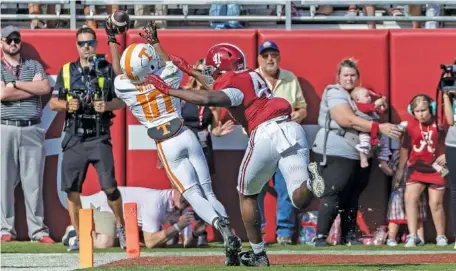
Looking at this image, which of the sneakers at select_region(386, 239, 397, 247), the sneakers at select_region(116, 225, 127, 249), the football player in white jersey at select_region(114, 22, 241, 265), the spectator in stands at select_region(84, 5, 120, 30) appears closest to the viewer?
the football player in white jersey at select_region(114, 22, 241, 265)

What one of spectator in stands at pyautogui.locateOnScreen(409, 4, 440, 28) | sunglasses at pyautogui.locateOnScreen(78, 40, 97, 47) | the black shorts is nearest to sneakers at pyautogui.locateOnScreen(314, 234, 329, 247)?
the black shorts

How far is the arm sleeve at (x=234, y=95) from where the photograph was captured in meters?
10.0

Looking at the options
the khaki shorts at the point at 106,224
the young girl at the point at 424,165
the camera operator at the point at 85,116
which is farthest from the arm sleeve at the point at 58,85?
the young girl at the point at 424,165

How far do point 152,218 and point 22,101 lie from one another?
2.17m

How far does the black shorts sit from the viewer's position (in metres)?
13.6

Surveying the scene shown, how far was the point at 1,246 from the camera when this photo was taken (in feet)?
44.8

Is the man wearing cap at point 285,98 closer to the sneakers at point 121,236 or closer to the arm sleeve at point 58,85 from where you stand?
the sneakers at point 121,236

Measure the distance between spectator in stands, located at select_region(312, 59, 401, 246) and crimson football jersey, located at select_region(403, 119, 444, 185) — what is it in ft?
0.77

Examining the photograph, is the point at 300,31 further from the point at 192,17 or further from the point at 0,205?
the point at 0,205

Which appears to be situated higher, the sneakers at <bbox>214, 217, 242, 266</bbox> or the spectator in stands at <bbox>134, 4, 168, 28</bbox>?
the spectator in stands at <bbox>134, 4, 168, 28</bbox>

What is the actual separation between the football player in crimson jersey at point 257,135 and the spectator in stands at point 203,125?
3.31 metres

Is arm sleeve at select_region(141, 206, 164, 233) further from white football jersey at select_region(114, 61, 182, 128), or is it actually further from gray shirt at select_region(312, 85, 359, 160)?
gray shirt at select_region(312, 85, 359, 160)

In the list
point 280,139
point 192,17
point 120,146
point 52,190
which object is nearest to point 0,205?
point 52,190

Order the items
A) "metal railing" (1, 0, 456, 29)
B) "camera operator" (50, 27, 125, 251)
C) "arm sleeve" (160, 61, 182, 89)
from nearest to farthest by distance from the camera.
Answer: "arm sleeve" (160, 61, 182, 89), "camera operator" (50, 27, 125, 251), "metal railing" (1, 0, 456, 29)
